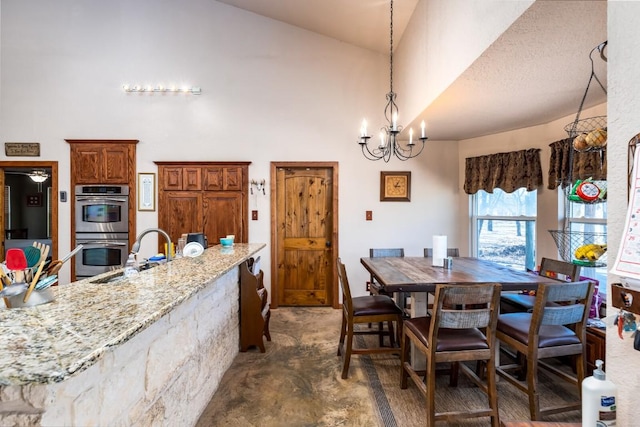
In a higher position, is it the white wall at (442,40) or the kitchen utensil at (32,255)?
the white wall at (442,40)

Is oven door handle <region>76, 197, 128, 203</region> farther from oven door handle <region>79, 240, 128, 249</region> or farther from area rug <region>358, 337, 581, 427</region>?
area rug <region>358, 337, 581, 427</region>

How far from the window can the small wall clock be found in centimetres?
92

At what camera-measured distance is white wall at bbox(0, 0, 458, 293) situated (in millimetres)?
4246

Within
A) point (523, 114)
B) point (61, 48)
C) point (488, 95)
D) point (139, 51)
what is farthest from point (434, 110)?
point (61, 48)

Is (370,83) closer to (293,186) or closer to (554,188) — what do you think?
(293,186)

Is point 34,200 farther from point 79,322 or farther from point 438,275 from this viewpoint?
point 438,275

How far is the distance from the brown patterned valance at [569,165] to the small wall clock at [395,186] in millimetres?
1632

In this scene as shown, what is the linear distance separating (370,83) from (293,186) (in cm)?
178

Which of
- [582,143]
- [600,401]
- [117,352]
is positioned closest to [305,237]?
[582,143]

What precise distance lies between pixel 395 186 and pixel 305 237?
1455 millimetres

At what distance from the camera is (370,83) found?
4.36 m

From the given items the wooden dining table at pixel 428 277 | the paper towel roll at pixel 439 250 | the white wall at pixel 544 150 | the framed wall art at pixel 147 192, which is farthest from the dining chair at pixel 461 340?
the framed wall art at pixel 147 192

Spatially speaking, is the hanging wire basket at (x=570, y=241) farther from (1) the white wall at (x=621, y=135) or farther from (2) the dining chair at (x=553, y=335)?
(1) the white wall at (x=621, y=135)

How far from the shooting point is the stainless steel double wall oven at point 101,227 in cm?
423
